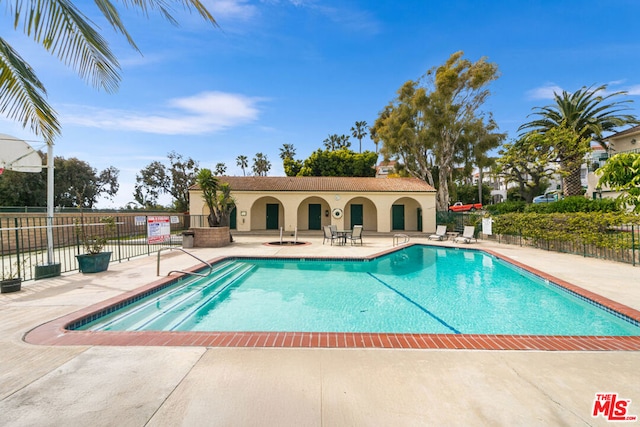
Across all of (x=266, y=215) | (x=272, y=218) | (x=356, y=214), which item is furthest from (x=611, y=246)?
(x=266, y=215)

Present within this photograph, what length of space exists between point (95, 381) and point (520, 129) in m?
28.9

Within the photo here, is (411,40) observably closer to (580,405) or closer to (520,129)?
(520,129)

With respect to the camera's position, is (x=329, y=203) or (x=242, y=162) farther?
(x=242, y=162)

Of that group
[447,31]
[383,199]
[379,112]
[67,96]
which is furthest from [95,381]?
[379,112]

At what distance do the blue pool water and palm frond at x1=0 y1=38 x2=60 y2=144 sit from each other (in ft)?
10.6

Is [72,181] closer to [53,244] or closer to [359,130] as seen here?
[53,244]

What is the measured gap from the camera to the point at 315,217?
24.2 metres

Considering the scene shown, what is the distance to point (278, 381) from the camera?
280cm

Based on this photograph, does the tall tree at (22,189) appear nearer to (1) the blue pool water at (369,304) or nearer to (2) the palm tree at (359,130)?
(1) the blue pool water at (369,304)

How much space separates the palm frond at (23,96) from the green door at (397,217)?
22.0m

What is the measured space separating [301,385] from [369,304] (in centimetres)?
422

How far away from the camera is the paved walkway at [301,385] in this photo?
231 cm

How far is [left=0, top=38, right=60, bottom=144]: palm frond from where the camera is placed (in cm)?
385

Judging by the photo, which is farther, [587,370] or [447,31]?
[447,31]
